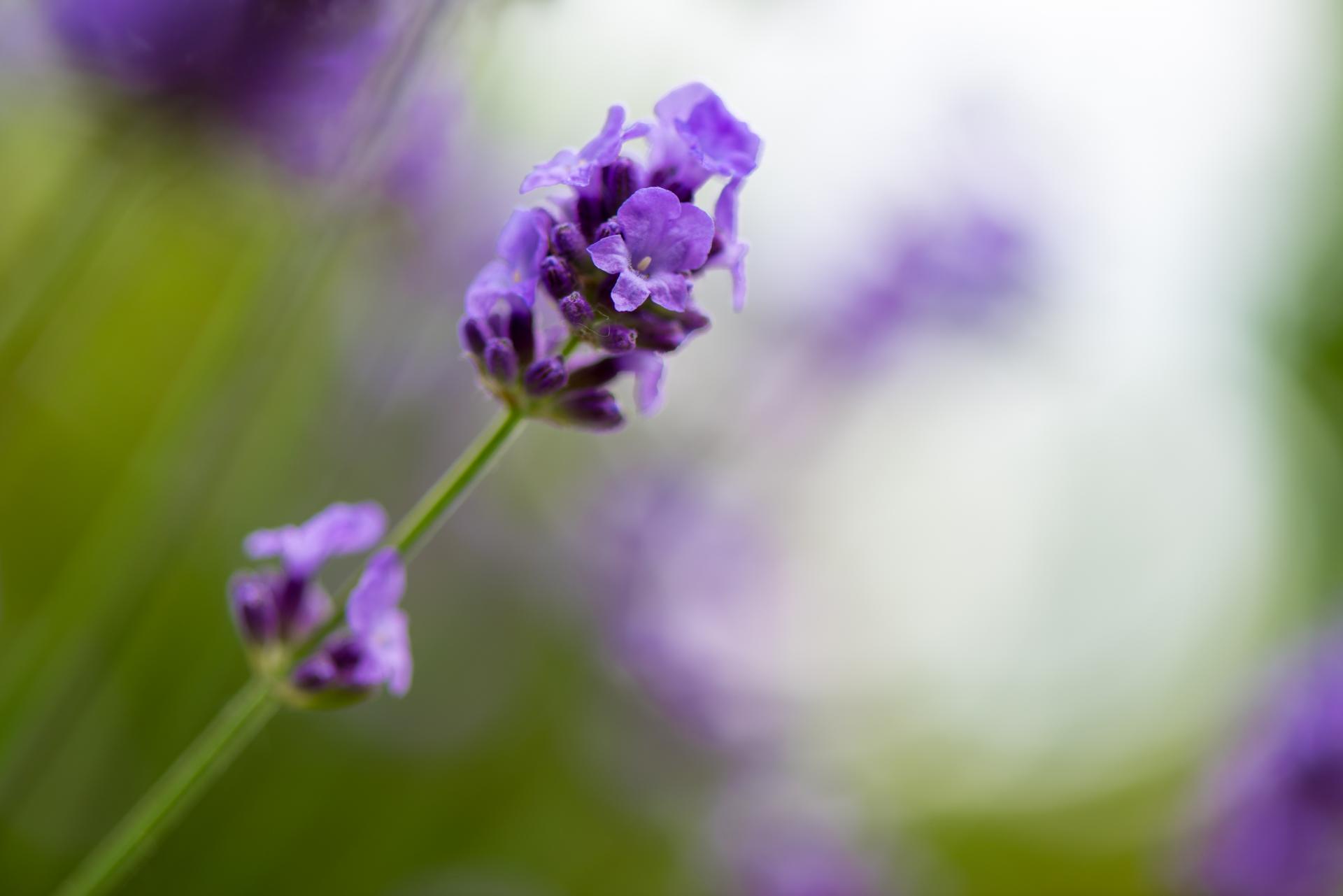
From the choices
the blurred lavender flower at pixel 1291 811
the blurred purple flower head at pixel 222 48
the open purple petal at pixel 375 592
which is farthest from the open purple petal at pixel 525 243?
the blurred lavender flower at pixel 1291 811

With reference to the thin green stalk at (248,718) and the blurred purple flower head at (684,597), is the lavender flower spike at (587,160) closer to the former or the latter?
the thin green stalk at (248,718)

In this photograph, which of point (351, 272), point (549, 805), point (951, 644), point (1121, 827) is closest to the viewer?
point (351, 272)

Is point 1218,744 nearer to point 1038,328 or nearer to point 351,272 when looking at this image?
point 1038,328

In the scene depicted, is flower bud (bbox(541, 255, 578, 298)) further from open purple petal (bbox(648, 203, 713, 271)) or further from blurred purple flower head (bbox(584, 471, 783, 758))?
blurred purple flower head (bbox(584, 471, 783, 758))

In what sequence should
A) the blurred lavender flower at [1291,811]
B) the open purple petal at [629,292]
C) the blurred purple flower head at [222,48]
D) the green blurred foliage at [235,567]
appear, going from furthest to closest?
the blurred lavender flower at [1291,811] < the green blurred foliage at [235,567] < the blurred purple flower head at [222,48] < the open purple petal at [629,292]

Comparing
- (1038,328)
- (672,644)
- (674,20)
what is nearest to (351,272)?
(674,20)

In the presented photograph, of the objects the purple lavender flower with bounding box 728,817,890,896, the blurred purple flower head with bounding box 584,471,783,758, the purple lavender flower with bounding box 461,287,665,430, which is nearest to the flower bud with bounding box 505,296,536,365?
the purple lavender flower with bounding box 461,287,665,430

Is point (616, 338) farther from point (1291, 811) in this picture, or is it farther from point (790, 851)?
point (1291, 811)
